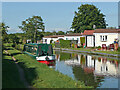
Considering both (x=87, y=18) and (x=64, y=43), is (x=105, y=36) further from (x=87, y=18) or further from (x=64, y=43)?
(x=87, y=18)

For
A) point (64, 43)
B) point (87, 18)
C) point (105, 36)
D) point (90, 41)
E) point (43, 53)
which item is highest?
point (87, 18)

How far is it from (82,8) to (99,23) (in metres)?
7.82

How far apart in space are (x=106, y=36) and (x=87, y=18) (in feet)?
94.3

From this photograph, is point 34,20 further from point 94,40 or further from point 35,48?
point 35,48

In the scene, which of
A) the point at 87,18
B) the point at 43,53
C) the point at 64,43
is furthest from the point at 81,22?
the point at 43,53

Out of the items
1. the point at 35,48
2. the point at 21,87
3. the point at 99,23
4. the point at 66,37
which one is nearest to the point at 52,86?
the point at 21,87

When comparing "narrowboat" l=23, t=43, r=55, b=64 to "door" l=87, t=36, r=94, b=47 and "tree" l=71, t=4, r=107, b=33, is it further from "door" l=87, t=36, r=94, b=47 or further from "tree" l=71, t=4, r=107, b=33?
"tree" l=71, t=4, r=107, b=33

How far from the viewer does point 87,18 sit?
76.9 meters

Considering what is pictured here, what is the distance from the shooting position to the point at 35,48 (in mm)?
27141

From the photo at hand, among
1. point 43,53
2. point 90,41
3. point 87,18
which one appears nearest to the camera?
point 43,53

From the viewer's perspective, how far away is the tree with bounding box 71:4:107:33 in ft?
254

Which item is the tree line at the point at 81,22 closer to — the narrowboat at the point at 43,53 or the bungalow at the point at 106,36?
the bungalow at the point at 106,36

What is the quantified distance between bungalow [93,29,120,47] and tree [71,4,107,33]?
86.0ft

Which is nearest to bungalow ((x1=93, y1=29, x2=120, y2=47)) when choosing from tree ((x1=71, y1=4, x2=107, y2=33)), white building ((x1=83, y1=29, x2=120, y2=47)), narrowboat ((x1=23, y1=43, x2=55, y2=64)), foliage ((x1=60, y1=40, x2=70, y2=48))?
white building ((x1=83, y1=29, x2=120, y2=47))
